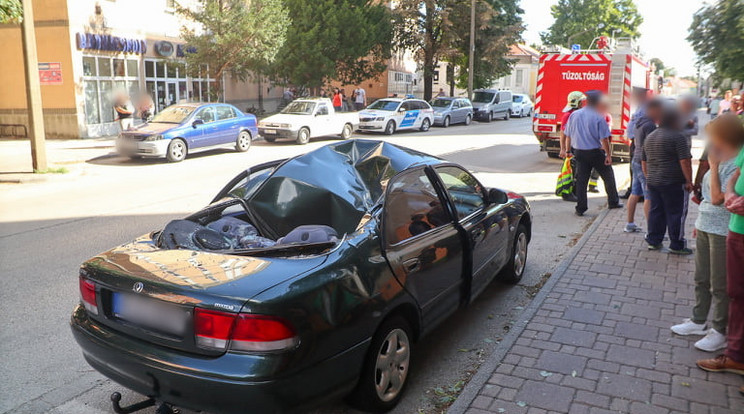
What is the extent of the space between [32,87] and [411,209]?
11950 mm

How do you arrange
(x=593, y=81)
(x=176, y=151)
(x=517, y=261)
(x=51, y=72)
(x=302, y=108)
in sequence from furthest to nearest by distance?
1. (x=302, y=108)
2. (x=51, y=72)
3. (x=176, y=151)
4. (x=593, y=81)
5. (x=517, y=261)

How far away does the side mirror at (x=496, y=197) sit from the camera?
506 cm

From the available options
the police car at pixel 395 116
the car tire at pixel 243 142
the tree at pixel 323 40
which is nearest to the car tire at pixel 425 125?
the police car at pixel 395 116

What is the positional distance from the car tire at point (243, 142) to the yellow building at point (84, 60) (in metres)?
6.54

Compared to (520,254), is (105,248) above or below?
below

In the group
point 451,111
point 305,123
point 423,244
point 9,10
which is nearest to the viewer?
point 423,244

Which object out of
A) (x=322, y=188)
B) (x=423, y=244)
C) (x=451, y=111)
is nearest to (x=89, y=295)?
(x=322, y=188)

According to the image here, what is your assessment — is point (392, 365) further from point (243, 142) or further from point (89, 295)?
point (243, 142)

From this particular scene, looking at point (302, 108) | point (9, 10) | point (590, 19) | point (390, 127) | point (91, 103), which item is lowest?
point (390, 127)

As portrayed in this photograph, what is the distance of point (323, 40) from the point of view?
2897 cm

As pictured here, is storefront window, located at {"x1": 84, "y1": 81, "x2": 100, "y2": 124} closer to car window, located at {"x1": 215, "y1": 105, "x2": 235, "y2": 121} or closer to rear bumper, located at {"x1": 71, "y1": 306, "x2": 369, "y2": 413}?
car window, located at {"x1": 215, "y1": 105, "x2": 235, "y2": 121}

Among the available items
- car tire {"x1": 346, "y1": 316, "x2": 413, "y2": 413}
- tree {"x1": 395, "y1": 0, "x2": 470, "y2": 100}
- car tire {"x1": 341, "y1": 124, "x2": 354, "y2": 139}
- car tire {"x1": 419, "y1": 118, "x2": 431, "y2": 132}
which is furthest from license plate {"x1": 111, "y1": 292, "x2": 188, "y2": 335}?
tree {"x1": 395, "y1": 0, "x2": 470, "y2": 100}

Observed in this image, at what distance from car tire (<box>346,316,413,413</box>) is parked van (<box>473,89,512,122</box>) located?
31.3m

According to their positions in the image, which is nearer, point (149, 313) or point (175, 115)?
point (149, 313)
